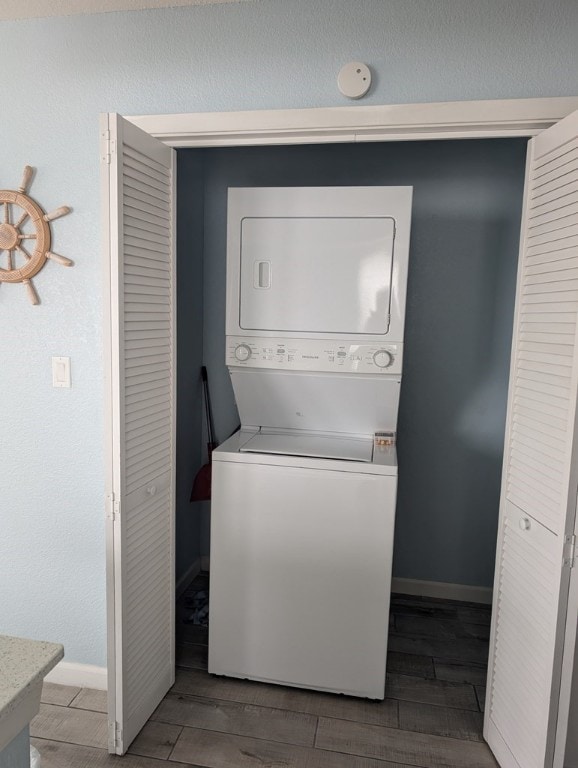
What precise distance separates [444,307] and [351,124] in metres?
1.30

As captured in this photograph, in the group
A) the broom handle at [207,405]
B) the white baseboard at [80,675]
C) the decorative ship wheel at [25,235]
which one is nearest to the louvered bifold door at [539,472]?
the white baseboard at [80,675]

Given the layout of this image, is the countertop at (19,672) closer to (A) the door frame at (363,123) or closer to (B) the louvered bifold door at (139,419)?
(B) the louvered bifold door at (139,419)

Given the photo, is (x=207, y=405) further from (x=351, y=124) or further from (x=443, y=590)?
(x=351, y=124)

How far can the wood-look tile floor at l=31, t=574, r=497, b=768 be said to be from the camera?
1.94m

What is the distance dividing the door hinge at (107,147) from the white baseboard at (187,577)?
6.80 ft

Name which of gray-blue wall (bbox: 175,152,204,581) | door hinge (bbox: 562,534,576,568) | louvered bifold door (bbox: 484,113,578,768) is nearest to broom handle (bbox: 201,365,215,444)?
gray-blue wall (bbox: 175,152,204,581)

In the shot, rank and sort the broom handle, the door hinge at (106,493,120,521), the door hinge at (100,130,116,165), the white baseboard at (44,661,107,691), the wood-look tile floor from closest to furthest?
the door hinge at (100,130,116,165), the door hinge at (106,493,120,521), the wood-look tile floor, the white baseboard at (44,661,107,691), the broom handle

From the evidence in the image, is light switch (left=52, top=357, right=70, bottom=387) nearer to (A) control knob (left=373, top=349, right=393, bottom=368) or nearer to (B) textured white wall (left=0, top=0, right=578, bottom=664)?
(B) textured white wall (left=0, top=0, right=578, bottom=664)

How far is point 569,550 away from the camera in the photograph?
5.17 ft


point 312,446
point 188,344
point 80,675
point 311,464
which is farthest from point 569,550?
point 188,344

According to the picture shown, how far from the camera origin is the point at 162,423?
2.10 meters

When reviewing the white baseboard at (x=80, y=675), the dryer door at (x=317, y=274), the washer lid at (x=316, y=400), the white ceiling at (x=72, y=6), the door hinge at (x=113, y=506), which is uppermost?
the white ceiling at (x=72, y=6)

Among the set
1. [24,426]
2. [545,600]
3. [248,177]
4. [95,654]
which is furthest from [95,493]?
[248,177]

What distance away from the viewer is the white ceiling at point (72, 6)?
6.09 ft
